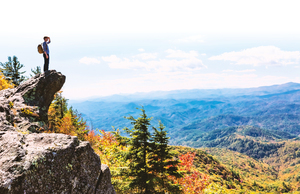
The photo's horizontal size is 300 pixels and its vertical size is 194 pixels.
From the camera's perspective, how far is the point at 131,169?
12008 millimetres

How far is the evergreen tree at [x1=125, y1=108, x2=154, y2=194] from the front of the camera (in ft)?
38.0

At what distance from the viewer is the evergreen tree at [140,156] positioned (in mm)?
11594

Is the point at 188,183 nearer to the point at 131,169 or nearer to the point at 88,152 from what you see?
the point at 131,169

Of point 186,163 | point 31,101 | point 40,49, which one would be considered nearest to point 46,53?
point 40,49

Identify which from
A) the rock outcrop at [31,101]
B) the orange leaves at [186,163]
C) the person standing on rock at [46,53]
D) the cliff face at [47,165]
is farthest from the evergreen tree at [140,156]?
the person standing on rock at [46,53]

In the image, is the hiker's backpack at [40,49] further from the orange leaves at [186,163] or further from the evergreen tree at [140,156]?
the orange leaves at [186,163]

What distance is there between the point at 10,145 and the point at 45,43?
11.2 meters

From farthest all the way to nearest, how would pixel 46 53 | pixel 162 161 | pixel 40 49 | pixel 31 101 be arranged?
pixel 46 53 → pixel 40 49 → pixel 162 161 → pixel 31 101

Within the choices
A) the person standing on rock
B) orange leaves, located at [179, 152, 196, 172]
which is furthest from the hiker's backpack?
orange leaves, located at [179, 152, 196, 172]

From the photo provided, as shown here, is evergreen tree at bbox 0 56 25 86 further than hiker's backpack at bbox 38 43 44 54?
Yes

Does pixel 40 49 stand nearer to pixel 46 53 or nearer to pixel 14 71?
pixel 46 53

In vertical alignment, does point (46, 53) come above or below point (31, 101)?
above

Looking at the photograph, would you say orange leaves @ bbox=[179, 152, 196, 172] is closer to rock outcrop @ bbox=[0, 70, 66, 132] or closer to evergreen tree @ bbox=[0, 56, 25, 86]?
rock outcrop @ bbox=[0, 70, 66, 132]

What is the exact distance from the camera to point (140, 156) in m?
11.9
